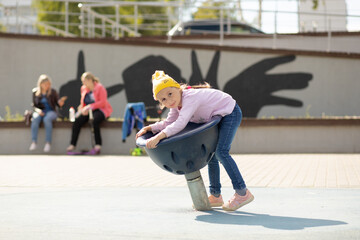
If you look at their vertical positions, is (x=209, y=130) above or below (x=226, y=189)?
above

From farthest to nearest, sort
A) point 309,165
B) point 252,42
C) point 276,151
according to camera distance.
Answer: point 252,42 → point 276,151 → point 309,165

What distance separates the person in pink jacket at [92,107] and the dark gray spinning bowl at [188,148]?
27.0 feet

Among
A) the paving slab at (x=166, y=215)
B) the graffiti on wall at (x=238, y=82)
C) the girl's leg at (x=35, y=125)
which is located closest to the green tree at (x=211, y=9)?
the graffiti on wall at (x=238, y=82)

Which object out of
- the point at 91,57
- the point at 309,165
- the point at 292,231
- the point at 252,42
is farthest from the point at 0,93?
the point at 292,231

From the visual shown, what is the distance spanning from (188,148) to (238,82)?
12987 mm

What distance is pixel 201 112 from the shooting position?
17.8ft

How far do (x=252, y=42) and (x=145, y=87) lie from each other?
5006mm

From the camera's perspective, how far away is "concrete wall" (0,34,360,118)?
17.9 meters

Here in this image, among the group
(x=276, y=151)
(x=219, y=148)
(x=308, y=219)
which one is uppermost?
(x=219, y=148)

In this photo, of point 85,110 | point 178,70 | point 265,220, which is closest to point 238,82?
point 178,70

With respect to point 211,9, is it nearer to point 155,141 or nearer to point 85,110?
point 85,110

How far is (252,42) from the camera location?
2095 cm

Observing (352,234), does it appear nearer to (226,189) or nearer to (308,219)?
(308,219)

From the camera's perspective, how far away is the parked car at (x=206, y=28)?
21.5 metres
